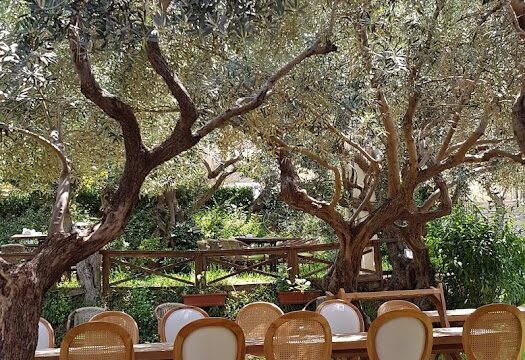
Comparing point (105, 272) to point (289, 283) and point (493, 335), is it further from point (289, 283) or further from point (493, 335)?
point (493, 335)

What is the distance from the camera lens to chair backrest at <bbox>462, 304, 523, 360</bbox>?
5.93 metres

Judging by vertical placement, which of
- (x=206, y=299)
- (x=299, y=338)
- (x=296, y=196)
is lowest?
(x=299, y=338)

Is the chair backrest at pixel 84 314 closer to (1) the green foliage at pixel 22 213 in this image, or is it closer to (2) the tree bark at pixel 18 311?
(2) the tree bark at pixel 18 311

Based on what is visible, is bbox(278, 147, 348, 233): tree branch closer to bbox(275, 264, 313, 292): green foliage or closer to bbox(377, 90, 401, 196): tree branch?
bbox(377, 90, 401, 196): tree branch

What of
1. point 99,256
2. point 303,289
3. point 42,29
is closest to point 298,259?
point 303,289

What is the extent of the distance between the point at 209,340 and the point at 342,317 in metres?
2.15

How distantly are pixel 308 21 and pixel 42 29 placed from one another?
295 cm

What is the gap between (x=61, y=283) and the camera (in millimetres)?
12570

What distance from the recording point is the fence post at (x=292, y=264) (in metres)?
12.1

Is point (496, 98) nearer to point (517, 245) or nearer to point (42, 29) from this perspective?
point (42, 29)

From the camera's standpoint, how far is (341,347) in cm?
621

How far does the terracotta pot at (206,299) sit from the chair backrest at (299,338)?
5988 millimetres

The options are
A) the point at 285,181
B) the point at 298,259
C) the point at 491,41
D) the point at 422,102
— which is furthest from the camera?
the point at 298,259

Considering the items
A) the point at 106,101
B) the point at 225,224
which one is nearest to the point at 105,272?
the point at 106,101
